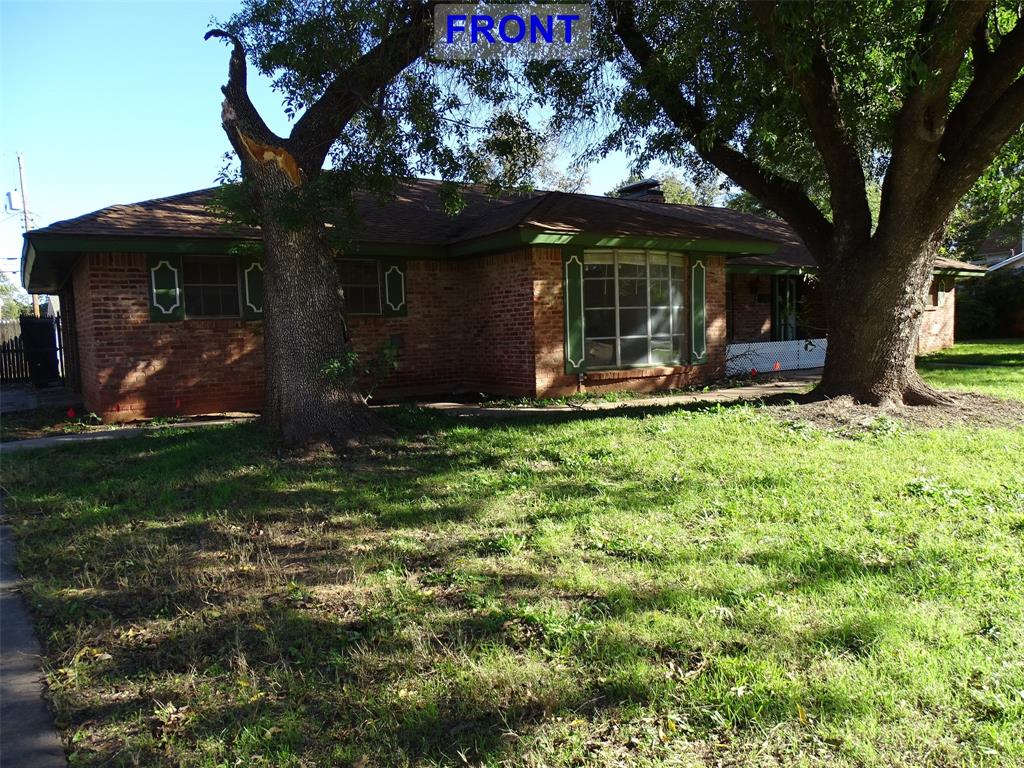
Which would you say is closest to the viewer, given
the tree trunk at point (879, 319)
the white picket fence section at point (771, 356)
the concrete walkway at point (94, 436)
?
the tree trunk at point (879, 319)

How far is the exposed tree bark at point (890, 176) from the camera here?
8.05 metres

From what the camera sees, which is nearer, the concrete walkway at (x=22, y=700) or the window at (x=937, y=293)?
the concrete walkway at (x=22, y=700)

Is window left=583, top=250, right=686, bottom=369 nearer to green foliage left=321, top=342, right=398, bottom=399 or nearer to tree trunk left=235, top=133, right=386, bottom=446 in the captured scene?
green foliage left=321, top=342, right=398, bottom=399

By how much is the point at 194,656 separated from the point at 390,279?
398 inches

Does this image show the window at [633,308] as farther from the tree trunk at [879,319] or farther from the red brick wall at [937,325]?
the red brick wall at [937,325]

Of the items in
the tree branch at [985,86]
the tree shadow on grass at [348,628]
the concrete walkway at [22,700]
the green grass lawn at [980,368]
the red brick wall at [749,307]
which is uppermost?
the tree branch at [985,86]

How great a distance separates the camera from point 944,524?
192 inches

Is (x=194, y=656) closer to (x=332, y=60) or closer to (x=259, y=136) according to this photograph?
(x=259, y=136)

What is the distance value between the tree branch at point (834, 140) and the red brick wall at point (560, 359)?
4.33m

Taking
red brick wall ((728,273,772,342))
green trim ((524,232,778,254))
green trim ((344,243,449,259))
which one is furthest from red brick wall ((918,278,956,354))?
green trim ((344,243,449,259))

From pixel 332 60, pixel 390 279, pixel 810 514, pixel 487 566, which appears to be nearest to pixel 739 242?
pixel 390 279

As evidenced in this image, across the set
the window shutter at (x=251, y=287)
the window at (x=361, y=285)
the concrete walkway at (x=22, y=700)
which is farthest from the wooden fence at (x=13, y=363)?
the concrete walkway at (x=22, y=700)

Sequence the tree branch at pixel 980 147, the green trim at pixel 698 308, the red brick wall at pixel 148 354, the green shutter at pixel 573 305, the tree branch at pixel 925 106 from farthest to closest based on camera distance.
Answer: the green trim at pixel 698 308 < the green shutter at pixel 573 305 < the red brick wall at pixel 148 354 < the tree branch at pixel 980 147 < the tree branch at pixel 925 106

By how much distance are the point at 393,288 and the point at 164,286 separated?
147 inches
